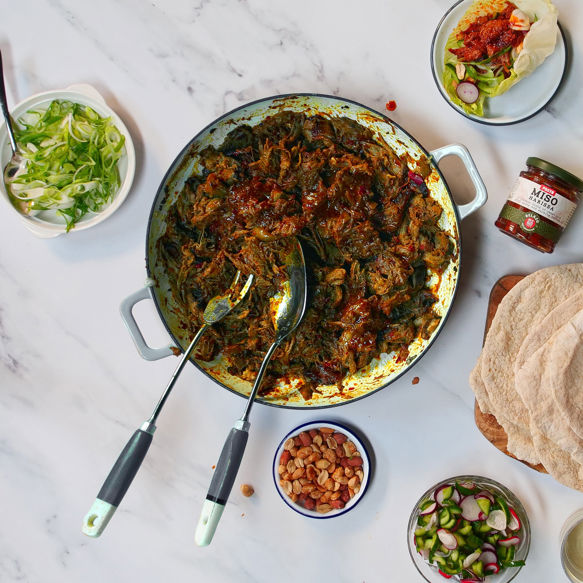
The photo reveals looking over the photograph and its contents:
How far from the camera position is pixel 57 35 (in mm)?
2990

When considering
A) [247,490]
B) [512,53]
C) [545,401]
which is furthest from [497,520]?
[512,53]

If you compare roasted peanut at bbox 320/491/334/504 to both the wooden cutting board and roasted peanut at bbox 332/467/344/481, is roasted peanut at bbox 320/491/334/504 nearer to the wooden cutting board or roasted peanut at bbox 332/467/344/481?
roasted peanut at bbox 332/467/344/481

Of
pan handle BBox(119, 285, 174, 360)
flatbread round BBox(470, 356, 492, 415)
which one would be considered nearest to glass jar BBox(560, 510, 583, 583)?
flatbread round BBox(470, 356, 492, 415)

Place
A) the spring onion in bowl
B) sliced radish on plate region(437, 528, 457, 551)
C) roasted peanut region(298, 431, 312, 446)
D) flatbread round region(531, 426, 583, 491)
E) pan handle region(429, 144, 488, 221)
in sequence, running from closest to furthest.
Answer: pan handle region(429, 144, 488, 221), flatbread round region(531, 426, 583, 491), sliced radish on plate region(437, 528, 457, 551), the spring onion in bowl, roasted peanut region(298, 431, 312, 446)

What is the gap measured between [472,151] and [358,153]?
0.54 m

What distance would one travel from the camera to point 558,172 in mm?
2484

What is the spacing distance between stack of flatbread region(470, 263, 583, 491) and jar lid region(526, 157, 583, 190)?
0.36 m

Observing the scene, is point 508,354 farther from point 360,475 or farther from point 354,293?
point 360,475

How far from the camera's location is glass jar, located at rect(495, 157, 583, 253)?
2.49 meters

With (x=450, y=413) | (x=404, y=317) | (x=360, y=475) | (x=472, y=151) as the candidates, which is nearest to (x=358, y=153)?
(x=472, y=151)

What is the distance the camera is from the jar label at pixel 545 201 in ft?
8.16

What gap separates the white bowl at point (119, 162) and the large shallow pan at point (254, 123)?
10.5 inches

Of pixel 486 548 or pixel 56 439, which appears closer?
pixel 486 548

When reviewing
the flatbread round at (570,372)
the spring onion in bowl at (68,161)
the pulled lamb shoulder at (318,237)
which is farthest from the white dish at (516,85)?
the spring onion in bowl at (68,161)
